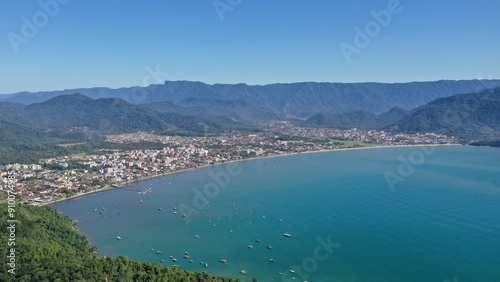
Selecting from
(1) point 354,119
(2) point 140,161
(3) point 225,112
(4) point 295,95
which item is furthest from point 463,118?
(4) point 295,95

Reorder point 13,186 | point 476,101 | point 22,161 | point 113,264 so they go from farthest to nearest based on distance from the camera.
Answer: point 476,101 < point 22,161 < point 13,186 < point 113,264

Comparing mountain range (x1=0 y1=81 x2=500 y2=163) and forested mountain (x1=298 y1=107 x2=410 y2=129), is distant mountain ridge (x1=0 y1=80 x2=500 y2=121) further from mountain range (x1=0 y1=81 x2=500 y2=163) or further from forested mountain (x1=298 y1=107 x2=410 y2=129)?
mountain range (x1=0 y1=81 x2=500 y2=163)

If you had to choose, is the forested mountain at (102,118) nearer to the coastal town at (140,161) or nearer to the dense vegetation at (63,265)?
the coastal town at (140,161)

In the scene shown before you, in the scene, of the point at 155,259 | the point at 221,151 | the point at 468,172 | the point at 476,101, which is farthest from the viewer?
the point at 476,101

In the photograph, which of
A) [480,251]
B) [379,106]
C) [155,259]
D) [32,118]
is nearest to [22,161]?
[155,259]

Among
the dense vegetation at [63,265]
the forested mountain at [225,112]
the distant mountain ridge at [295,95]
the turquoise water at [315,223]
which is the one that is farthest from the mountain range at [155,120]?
the distant mountain ridge at [295,95]

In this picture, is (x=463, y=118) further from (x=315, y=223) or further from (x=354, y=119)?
(x=315, y=223)

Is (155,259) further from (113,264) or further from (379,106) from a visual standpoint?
(379,106)
